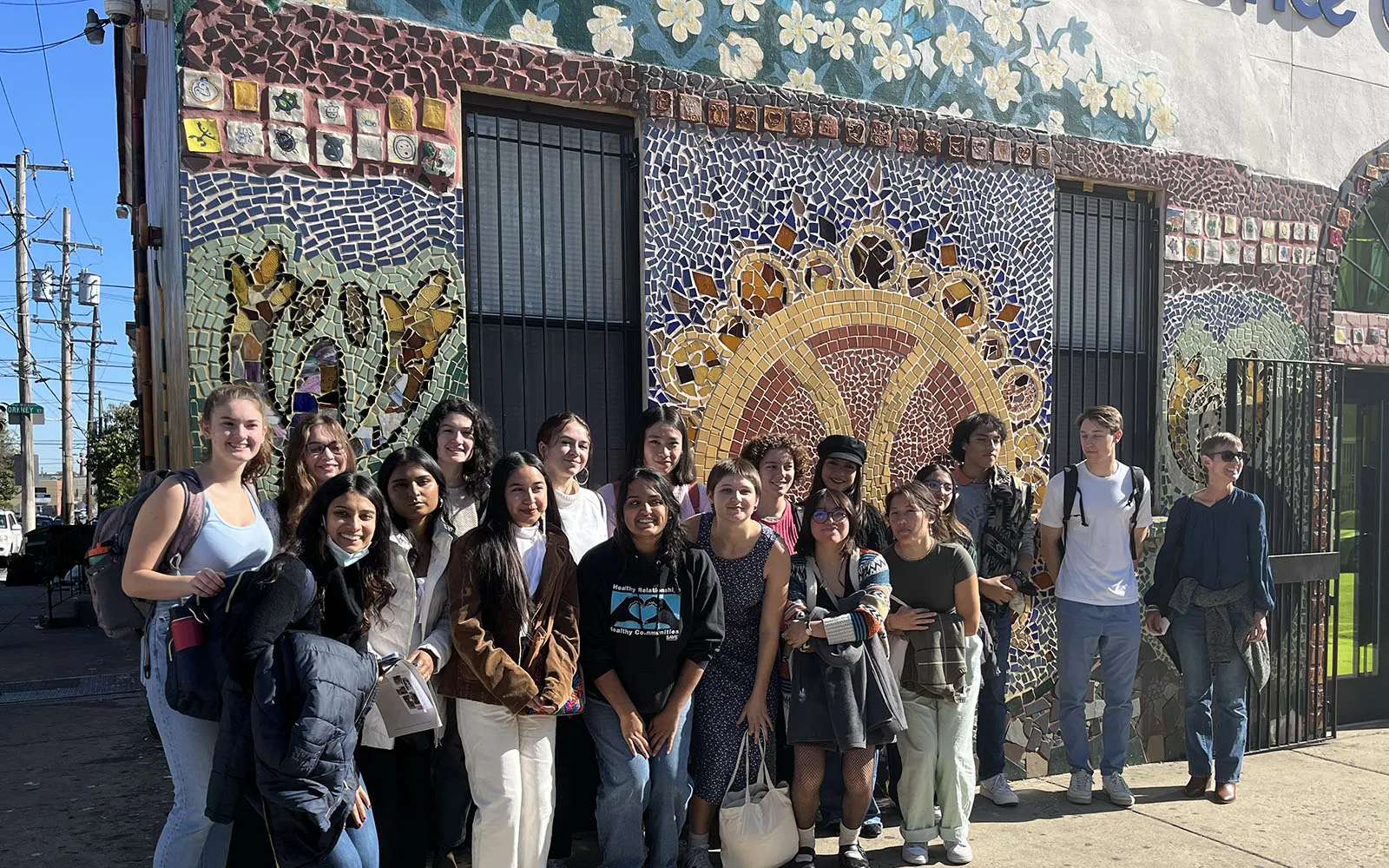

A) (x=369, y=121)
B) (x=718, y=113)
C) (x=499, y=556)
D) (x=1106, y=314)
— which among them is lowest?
(x=499, y=556)

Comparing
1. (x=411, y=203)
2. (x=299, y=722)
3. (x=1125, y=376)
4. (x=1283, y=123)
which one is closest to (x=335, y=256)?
(x=411, y=203)

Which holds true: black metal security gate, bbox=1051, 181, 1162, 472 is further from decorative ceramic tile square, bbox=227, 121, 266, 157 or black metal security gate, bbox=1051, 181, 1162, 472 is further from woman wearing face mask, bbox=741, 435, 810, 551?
decorative ceramic tile square, bbox=227, 121, 266, 157

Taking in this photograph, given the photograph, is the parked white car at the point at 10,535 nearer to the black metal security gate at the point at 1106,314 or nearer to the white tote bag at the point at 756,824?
the black metal security gate at the point at 1106,314

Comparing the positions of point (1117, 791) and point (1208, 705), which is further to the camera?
point (1208, 705)

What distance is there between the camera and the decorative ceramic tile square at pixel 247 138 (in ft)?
14.0

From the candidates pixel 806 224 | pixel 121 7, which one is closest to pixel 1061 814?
pixel 806 224

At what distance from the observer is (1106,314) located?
6.75 metres

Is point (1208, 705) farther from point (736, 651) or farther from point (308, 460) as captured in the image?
point (308, 460)

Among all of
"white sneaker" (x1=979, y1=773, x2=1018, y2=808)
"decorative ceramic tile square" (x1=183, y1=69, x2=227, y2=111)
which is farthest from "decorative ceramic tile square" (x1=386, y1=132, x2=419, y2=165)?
"white sneaker" (x1=979, y1=773, x2=1018, y2=808)

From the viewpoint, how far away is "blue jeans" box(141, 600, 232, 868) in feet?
11.1

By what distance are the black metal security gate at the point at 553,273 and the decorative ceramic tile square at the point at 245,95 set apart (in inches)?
37.8

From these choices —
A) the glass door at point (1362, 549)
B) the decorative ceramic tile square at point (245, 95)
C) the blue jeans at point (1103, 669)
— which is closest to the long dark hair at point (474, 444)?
the decorative ceramic tile square at point (245, 95)

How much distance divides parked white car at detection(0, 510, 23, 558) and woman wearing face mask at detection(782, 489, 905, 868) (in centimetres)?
3093

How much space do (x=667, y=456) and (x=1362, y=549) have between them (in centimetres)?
595
